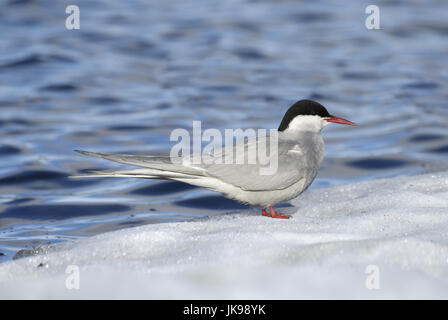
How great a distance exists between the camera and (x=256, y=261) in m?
3.43

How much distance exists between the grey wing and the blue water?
3.35 ft

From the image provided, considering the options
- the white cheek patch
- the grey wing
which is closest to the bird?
the grey wing

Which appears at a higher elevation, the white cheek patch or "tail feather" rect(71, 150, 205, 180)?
the white cheek patch

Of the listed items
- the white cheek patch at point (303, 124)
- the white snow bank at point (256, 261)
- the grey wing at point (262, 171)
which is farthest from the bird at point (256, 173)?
the white snow bank at point (256, 261)

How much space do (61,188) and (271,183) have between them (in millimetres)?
2409

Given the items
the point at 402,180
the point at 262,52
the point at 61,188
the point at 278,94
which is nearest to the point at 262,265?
the point at 402,180

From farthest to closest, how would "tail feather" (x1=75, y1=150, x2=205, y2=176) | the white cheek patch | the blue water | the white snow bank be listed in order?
1. the blue water
2. the white cheek patch
3. "tail feather" (x1=75, y1=150, x2=205, y2=176)
4. the white snow bank

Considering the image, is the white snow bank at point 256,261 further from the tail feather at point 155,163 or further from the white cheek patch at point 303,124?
the white cheek patch at point 303,124

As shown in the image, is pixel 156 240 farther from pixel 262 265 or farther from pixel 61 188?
pixel 61 188

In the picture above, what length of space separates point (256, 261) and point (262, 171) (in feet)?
4.15

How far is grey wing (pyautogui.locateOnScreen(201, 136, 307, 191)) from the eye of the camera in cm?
459

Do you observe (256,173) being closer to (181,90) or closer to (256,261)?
Answer: (256,261)

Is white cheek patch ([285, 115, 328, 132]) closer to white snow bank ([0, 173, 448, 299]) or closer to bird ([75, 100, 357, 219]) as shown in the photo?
bird ([75, 100, 357, 219])
